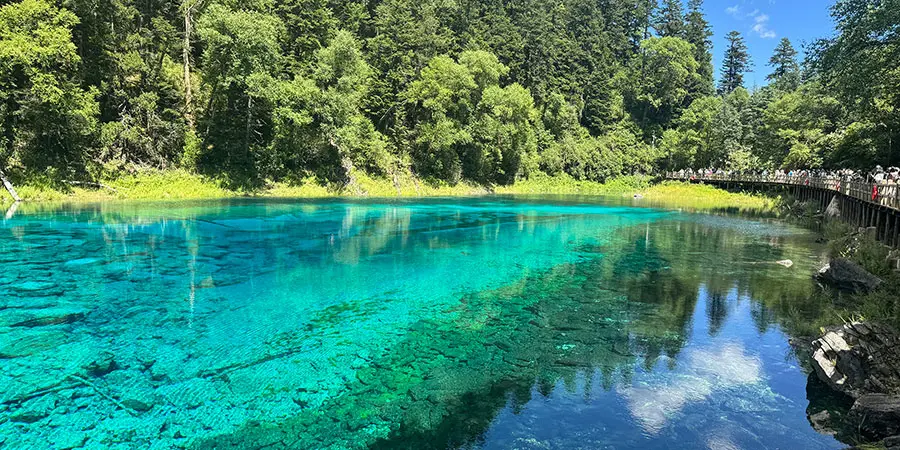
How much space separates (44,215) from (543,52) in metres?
62.3

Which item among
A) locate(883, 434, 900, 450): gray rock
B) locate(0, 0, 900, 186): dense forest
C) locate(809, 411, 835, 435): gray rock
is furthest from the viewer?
locate(0, 0, 900, 186): dense forest

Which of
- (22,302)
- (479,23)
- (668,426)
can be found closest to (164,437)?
(668,426)

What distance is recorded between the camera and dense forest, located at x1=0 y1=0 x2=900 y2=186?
3216 cm

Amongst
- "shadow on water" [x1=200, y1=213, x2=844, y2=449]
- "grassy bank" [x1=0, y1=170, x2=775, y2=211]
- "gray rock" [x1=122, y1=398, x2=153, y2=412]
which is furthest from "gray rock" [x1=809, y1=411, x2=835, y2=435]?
"grassy bank" [x1=0, y1=170, x2=775, y2=211]

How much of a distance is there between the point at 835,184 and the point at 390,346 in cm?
3138

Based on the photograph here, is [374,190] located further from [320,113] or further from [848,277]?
[848,277]

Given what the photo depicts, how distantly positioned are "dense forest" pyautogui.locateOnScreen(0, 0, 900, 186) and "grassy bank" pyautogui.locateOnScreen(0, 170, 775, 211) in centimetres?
117

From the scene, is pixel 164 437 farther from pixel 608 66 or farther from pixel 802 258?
pixel 608 66

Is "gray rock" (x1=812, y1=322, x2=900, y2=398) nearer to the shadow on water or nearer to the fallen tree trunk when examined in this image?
the shadow on water

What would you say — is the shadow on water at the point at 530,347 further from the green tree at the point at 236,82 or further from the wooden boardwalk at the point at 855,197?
the green tree at the point at 236,82

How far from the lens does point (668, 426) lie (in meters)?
7.27

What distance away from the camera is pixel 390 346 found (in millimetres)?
10133

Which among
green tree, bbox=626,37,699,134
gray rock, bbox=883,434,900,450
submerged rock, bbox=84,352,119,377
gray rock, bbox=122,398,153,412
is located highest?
green tree, bbox=626,37,699,134

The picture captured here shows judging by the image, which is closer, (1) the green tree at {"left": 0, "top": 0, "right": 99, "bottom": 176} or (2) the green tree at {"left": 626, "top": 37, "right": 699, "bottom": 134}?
(1) the green tree at {"left": 0, "top": 0, "right": 99, "bottom": 176}
